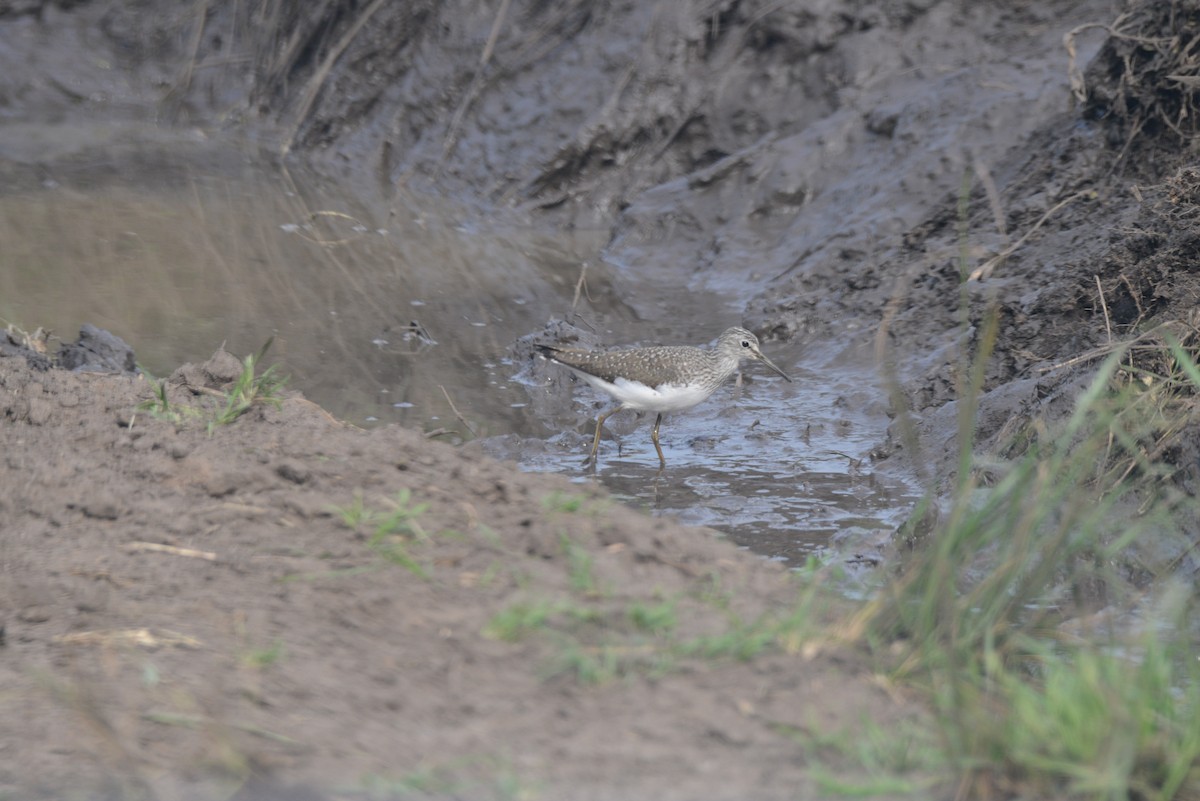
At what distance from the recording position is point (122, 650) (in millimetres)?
3359

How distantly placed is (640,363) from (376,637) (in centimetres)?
395

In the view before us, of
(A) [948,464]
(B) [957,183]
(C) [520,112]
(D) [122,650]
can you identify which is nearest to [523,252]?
(C) [520,112]

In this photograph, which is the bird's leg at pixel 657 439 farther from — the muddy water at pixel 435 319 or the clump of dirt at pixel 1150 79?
the clump of dirt at pixel 1150 79

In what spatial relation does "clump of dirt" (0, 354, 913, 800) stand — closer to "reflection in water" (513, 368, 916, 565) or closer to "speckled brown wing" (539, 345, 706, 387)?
"reflection in water" (513, 368, 916, 565)

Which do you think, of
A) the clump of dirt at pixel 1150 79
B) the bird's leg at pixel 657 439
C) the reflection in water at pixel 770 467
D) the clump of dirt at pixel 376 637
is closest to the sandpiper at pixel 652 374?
the bird's leg at pixel 657 439

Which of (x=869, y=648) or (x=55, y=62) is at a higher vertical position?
(x=869, y=648)

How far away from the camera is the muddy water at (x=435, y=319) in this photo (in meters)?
6.66

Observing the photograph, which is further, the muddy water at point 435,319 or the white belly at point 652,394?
the white belly at point 652,394

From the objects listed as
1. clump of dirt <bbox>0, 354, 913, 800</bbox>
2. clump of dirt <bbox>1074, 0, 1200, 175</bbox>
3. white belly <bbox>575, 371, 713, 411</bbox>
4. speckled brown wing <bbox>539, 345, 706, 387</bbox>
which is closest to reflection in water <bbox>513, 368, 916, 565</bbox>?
white belly <bbox>575, 371, 713, 411</bbox>

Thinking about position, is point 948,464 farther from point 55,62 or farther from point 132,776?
point 55,62

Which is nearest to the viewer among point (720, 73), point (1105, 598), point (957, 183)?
point (1105, 598)

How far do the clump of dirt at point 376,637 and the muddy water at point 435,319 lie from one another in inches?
61.8

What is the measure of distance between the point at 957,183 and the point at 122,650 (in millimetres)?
8036

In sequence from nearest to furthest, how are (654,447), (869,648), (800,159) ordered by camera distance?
(869,648), (654,447), (800,159)
